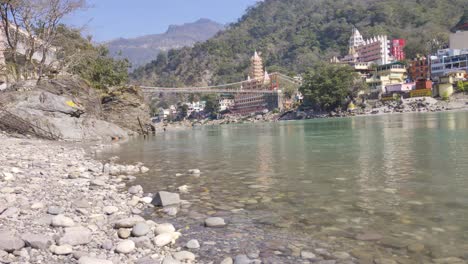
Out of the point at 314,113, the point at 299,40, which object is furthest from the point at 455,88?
the point at 299,40

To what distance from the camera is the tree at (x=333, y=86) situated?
263 ft

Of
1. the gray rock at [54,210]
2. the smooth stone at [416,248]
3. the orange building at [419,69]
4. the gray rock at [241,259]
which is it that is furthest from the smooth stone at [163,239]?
the orange building at [419,69]

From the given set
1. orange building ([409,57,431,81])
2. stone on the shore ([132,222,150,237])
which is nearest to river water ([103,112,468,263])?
stone on the shore ([132,222,150,237])

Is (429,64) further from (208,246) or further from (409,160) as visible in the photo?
(208,246)

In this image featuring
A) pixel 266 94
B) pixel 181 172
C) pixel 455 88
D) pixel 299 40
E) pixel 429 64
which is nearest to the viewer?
pixel 181 172

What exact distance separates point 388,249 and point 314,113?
85164 millimetres

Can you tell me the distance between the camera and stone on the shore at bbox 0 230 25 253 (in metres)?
3.63

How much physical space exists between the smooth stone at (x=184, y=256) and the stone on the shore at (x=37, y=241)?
4.13ft

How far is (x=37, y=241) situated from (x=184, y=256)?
1427 mm

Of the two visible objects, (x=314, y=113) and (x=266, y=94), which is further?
(x=266, y=94)

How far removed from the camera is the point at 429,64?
83.1 m

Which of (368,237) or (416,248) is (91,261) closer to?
(368,237)

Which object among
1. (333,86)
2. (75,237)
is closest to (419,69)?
(333,86)

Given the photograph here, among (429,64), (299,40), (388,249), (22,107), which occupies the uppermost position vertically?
(299,40)
